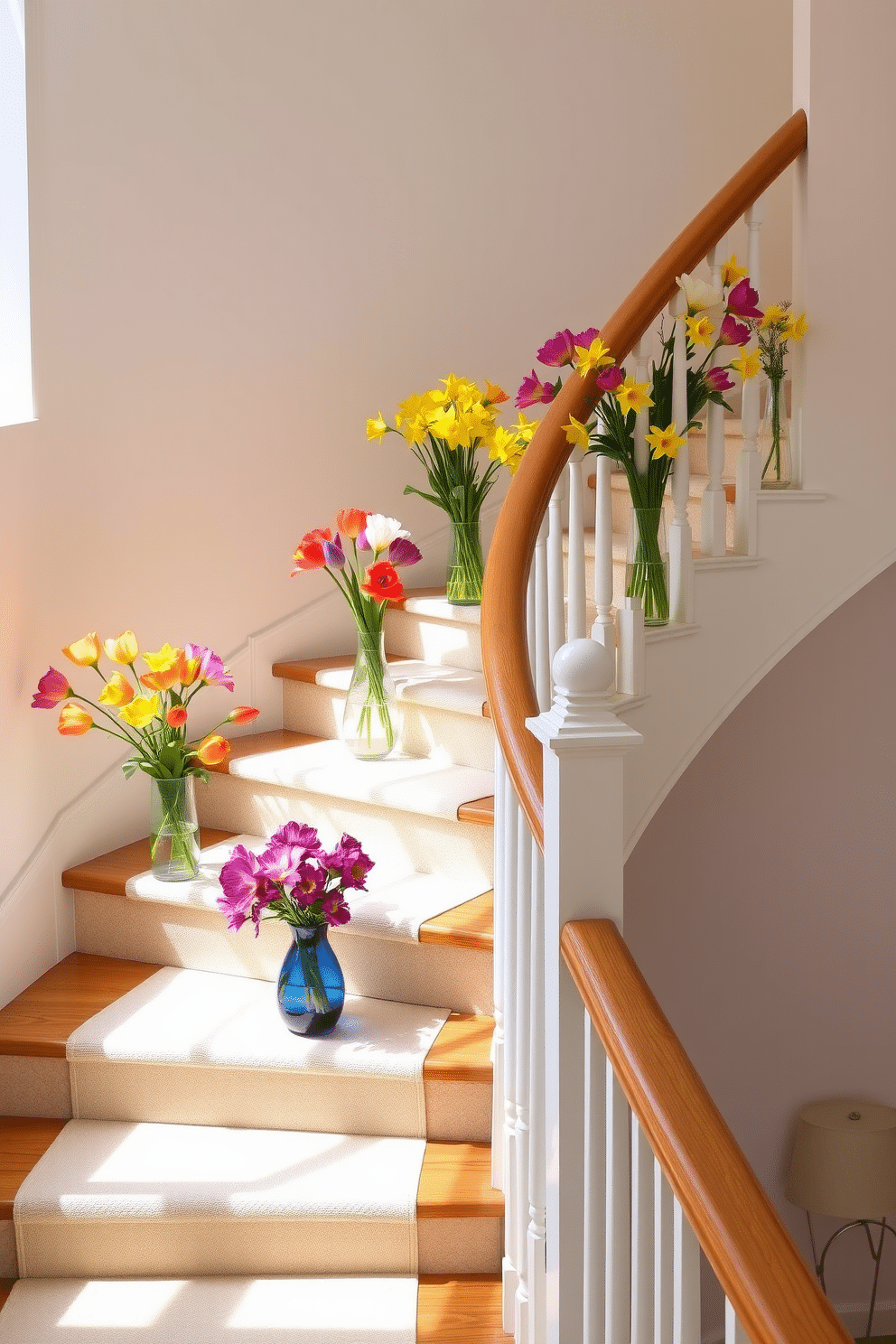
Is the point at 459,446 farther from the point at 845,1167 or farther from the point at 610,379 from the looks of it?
the point at 845,1167

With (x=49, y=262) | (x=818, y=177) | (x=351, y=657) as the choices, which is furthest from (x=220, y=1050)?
(x=818, y=177)

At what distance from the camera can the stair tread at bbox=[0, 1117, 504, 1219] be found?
245 centimetres

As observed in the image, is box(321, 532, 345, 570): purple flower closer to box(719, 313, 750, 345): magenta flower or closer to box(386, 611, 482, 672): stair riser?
box(386, 611, 482, 672): stair riser

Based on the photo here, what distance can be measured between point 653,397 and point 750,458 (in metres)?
0.29

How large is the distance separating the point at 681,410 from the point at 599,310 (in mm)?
2016

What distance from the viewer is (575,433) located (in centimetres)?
239

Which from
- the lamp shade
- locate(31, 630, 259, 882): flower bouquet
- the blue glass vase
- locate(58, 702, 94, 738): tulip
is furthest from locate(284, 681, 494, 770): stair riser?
the lamp shade

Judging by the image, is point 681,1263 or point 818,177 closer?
point 681,1263

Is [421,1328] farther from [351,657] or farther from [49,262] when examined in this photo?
[49,262]

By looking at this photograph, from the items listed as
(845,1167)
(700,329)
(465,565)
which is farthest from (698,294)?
(845,1167)

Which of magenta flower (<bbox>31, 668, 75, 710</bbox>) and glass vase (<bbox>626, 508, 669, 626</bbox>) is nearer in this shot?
glass vase (<bbox>626, 508, 669, 626</bbox>)

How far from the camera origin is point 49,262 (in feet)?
10.3

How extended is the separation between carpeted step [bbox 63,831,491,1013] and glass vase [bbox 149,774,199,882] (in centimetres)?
4

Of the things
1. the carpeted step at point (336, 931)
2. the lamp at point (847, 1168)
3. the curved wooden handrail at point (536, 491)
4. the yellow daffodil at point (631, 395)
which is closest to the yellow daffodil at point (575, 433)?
the curved wooden handrail at point (536, 491)
